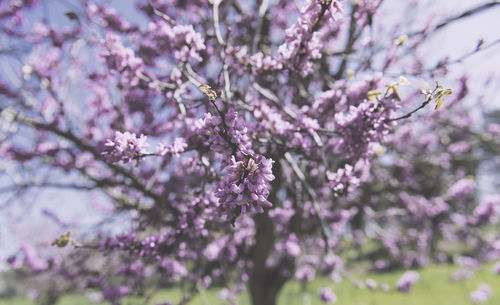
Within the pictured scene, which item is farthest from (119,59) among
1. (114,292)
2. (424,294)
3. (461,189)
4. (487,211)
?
(424,294)

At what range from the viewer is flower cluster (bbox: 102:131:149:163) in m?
1.76

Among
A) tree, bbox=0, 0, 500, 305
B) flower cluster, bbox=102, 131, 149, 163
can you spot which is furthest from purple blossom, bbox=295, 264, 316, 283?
flower cluster, bbox=102, 131, 149, 163

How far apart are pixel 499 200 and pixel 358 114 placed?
4.65 meters

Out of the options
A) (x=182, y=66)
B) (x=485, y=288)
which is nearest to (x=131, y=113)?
(x=182, y=66)

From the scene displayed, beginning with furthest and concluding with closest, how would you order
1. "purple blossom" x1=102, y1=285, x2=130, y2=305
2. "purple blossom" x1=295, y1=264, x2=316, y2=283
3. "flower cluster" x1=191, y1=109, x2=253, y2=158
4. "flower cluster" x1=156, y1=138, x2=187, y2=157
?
1. "purple blossom" x1=295, y1=264, x2=316, y2=283
2. "purple blossom" x1=102, y1=285, x2=130, y2=305
3. "flower cluster" x1=156, y1=138, x2=187, y2=157
4. "flower cluster" x1=191, y1=109, x2=253, y2=158

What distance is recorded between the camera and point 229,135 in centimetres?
157

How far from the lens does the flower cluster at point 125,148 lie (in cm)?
176

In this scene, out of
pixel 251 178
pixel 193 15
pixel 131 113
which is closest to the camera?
pixel 251 178

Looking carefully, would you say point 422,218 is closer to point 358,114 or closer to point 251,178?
point 358,114

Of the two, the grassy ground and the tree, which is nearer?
the tree

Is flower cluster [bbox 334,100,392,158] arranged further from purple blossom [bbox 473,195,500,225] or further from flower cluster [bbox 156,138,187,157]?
purple blossom [bbox 473,195,500,225]

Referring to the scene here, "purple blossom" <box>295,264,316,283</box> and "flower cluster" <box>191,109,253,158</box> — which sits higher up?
"purple blossom" <box>295,264,316,283</box>

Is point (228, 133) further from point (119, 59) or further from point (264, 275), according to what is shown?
point (264, 275)

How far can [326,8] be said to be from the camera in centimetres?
203
